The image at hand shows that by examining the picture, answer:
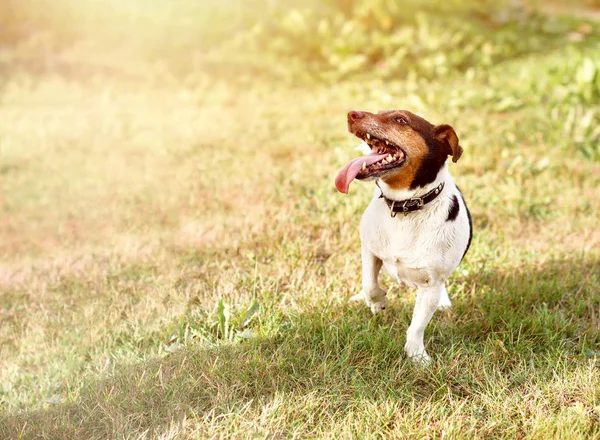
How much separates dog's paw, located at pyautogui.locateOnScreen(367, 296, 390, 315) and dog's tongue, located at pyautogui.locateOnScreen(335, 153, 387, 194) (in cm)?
113

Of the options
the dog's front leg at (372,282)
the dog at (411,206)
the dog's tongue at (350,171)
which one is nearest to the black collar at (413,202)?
the dog at (411,206)

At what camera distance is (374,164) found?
3631mm

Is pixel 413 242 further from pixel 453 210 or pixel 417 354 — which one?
pixel 417 354

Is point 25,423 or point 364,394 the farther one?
point 364,394

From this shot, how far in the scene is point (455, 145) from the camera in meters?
3.69

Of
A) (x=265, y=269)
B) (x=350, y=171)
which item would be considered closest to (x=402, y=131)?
(x=350, y=171)

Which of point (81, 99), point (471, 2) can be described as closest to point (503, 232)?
point (81, 99)

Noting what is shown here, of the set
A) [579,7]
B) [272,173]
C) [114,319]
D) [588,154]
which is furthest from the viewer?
[579,7]

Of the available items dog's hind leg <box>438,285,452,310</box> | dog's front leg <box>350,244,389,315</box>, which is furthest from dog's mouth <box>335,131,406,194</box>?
dog's hind leg <box>438,285,452,310</box>

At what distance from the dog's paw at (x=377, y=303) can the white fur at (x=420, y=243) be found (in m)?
0.34

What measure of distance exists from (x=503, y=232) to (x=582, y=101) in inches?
177

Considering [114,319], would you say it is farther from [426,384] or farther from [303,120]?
[303,120]

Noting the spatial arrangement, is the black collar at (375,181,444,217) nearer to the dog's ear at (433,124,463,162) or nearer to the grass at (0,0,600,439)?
the dog's ear at (433,124,463,162)

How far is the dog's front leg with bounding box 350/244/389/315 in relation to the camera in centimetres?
422
